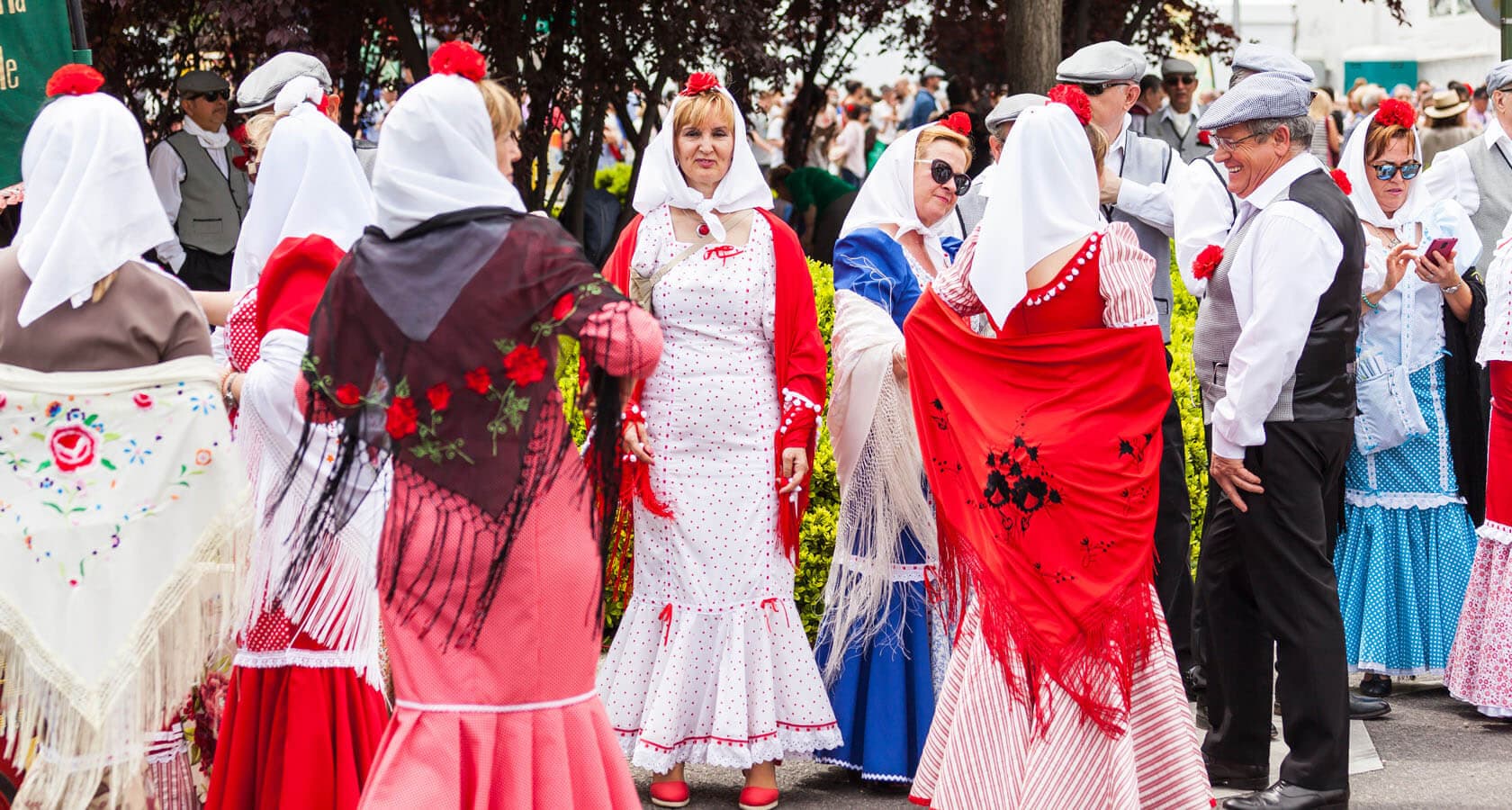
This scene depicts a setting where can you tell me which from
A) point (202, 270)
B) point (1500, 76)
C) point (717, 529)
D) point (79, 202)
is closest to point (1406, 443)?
point (1500, 76)

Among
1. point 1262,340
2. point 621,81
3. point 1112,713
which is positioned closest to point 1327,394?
point 1262,340

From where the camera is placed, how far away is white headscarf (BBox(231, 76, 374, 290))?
4.38m

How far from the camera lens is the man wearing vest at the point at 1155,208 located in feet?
19.9

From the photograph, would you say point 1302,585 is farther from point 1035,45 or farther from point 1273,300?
point 1035,45

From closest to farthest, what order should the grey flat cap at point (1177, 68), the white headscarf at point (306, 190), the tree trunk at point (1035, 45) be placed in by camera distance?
the white headscarf at point (306, 190), the tree trunk at point (1035, 45), the grey flat cap at point (1177, 68)

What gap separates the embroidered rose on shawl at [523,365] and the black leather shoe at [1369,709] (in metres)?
3.84

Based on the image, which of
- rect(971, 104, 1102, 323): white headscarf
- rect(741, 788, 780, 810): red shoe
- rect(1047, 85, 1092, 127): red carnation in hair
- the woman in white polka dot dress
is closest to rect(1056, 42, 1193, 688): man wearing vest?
rect(1047, 85, 1092, 127): red carnation in hair

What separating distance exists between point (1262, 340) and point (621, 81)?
6.88 metres

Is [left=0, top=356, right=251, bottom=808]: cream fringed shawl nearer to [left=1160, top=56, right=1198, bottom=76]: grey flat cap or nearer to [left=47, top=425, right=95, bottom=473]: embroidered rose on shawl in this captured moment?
[left=47, top=425, right=95, bottom=473]: embroidered rose on shawl

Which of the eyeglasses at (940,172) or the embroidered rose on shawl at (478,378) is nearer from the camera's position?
the embroidered rose on shawl at (478,378)

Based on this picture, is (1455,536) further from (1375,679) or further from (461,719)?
(461,719)

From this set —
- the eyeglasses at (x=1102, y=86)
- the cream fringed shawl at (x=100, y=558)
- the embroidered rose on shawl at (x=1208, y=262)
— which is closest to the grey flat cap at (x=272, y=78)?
the cream fringed shawl at (x=100, y=558)

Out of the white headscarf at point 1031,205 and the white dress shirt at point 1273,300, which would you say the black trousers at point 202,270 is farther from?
the white dress shirt at point 1273,300

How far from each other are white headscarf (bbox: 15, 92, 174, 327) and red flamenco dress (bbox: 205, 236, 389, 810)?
0.34 metres
